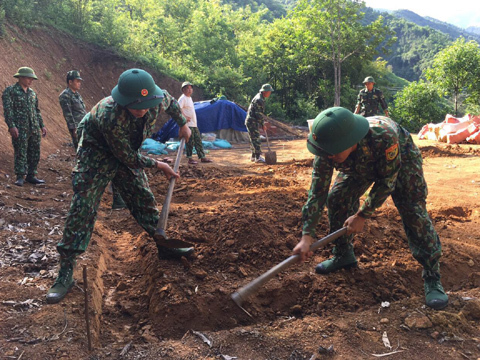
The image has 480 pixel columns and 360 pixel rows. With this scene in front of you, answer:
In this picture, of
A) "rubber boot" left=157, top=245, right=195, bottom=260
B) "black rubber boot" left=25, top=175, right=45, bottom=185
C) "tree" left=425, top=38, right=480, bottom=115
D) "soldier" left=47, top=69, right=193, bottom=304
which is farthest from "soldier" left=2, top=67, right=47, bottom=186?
"tree" left=425, top=38, right=480, bottom=115

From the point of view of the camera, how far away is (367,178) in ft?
9.26

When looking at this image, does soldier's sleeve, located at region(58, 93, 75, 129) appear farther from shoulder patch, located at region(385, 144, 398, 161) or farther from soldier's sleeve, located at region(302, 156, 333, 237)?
shoulder patch, located at region(385, 144, 398, 161)

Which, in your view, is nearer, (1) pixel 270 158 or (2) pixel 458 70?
(1) pixel 270 158

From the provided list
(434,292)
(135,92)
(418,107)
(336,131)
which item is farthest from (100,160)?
(418,107)

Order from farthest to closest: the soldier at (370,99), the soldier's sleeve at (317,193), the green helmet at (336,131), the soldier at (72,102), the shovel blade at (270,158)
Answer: the soldier at (370,99)
the shovel blade at (270,158)
the soldier at (72,102)
the soldier's sleeve at (317,193)
the green helmet at (336,131)

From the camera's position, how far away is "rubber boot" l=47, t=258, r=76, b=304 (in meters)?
2.83

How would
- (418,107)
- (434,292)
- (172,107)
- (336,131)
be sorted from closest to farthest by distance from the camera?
(336,131), (434,292), (172,107), (418,107)

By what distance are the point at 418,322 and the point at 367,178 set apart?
3.40 ft

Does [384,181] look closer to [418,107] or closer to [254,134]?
[254,134]

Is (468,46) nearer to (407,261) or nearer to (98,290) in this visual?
(407,261)

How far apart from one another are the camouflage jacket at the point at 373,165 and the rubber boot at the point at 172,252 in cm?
124

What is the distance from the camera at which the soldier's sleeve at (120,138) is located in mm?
2758

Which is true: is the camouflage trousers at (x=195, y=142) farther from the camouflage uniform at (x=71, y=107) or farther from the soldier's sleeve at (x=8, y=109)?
the soldier's sleeve at (x=8, y=109)

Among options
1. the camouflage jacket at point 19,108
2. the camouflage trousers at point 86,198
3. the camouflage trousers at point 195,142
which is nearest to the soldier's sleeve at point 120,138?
the camouflage trousers at point 86,198
